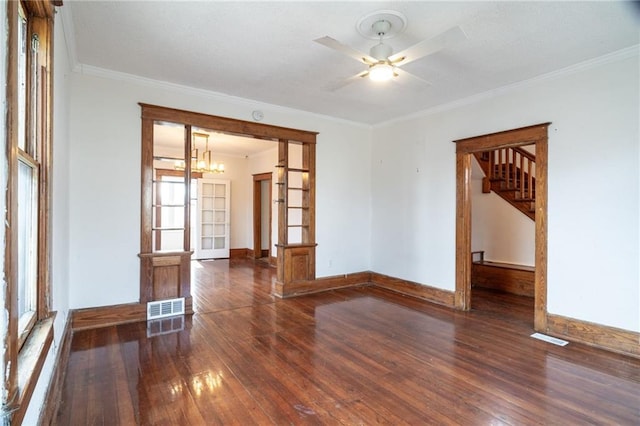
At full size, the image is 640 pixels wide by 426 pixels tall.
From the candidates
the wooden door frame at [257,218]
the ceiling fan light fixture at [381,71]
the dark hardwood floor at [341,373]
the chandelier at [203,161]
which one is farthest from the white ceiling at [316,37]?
the wooden door frame at [257,218]

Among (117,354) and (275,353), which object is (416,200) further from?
(117,354)

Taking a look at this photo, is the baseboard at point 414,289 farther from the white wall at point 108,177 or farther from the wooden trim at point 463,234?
the white wall at point 108,177

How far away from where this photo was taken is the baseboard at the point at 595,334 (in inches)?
122

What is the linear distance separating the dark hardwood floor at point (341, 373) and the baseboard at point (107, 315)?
5.4 inches

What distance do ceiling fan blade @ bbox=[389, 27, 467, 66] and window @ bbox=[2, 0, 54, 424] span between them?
2269mm

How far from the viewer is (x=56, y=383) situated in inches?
92.0

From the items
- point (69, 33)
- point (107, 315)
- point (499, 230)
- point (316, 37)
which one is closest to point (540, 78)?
point (316, 37)

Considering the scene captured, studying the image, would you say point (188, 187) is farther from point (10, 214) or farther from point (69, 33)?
point (10, 214)

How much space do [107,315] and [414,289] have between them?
410 centimetres

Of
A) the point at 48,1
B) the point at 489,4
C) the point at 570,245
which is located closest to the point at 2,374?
the point at 48,1

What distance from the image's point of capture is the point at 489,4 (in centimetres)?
248

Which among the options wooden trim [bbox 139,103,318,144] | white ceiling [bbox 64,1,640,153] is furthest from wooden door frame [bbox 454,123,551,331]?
wooden trim [bbox 139,103,318,144]

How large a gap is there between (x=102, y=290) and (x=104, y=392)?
1.69 metres

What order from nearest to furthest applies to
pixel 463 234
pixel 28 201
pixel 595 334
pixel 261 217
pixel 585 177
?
pixel 28 201
pixel 595 334
pixel 585 177
pixel 463 234
pixel 261 217
